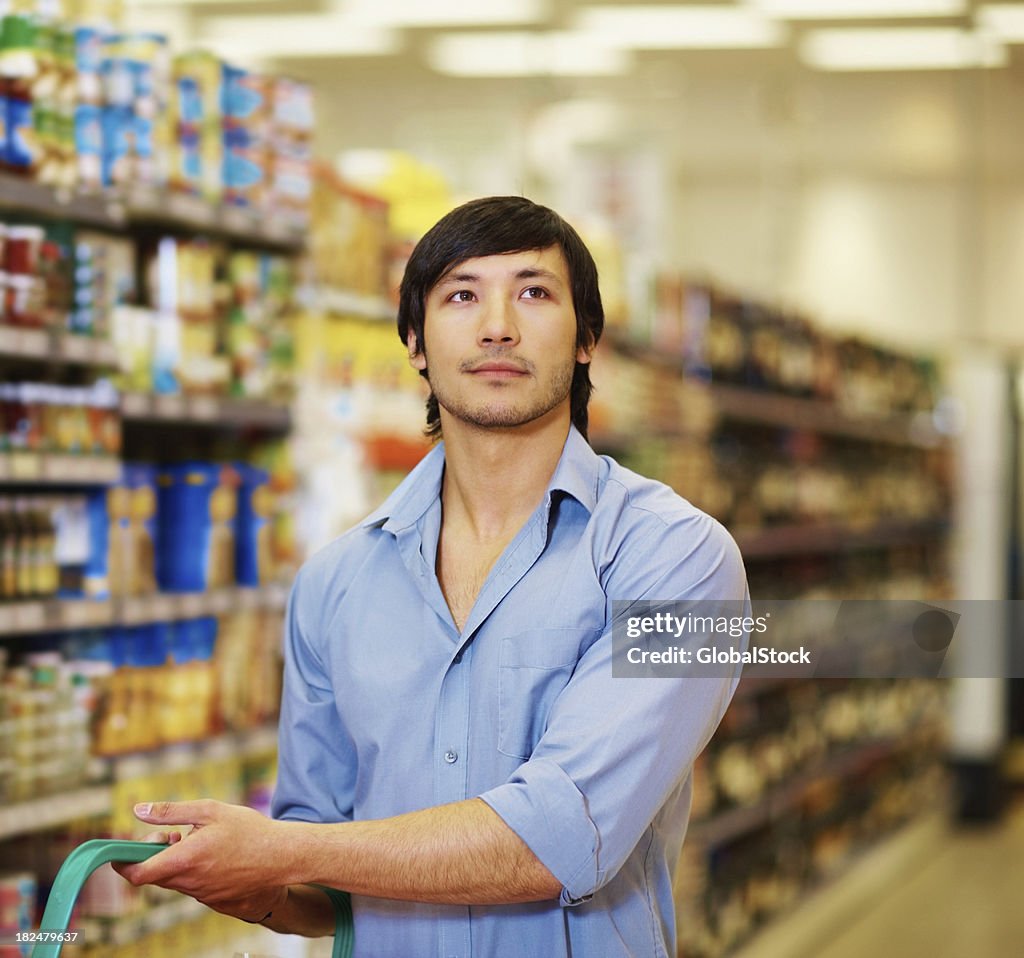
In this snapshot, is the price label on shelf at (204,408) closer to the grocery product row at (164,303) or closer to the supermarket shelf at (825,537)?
the grocery product row at (164,303)

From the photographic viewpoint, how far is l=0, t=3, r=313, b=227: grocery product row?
9.48ft

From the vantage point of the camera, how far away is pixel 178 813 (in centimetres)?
146

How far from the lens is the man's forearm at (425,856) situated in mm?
1519

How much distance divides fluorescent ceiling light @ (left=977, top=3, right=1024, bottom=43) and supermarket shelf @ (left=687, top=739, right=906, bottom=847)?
9.62 ft

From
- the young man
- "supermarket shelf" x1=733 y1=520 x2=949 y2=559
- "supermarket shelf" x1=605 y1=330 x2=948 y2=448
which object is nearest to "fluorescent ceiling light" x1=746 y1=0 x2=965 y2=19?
"supermarket shelf" x1=605 y1=330 x2=948 y2=448

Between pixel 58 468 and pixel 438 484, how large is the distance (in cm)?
136

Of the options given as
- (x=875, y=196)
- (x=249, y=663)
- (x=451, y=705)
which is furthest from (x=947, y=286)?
(x=451, y=705)

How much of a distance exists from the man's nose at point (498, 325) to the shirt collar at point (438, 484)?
159 millimetres

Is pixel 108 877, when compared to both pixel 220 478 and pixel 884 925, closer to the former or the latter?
pixel 220 478

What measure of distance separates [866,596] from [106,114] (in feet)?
15.6

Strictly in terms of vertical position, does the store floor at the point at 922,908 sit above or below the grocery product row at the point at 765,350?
below

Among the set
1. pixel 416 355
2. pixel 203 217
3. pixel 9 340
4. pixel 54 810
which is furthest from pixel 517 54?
pixel 416 355

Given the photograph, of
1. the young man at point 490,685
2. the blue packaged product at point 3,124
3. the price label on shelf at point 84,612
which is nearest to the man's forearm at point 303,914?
the young man at point 490,685

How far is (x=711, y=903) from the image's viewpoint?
17.3 feet
